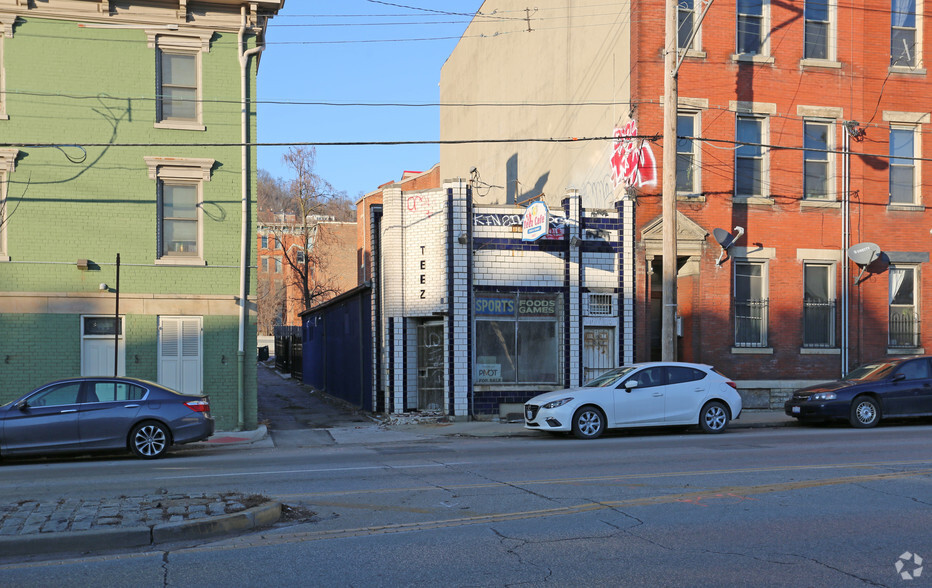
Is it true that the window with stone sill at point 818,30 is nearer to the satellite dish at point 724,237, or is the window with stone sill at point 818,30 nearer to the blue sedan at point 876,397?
the satellite dish at point 724,237

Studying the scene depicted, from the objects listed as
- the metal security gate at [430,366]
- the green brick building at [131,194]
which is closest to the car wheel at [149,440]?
the green brick building at [131,194]

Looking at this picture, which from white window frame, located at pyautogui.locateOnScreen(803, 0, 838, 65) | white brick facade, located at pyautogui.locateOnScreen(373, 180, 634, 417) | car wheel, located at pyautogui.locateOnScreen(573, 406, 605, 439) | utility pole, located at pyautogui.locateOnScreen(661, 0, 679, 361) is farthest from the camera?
white window frame, located at pyautogui.locateOnScreen(803, 0, 838, 65)

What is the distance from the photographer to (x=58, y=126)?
1848 centimetres

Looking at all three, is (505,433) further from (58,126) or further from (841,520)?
(58,126)

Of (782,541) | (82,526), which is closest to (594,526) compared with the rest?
(782,541)

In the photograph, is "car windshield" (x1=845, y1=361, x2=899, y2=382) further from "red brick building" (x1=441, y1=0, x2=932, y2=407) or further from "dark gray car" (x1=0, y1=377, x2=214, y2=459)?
"dark gray car" (x1=0, y1=377, x2=214, y2=459)

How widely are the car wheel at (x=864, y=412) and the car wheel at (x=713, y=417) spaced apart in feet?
9.81

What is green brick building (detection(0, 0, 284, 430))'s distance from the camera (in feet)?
60.0

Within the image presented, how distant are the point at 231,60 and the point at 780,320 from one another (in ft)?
50.4

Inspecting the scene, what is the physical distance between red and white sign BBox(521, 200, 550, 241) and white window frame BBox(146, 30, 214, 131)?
7.83 m

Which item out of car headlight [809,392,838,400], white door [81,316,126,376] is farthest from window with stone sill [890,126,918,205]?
white door [81,316,126,376]

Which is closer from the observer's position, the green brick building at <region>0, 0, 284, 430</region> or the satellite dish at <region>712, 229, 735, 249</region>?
the green brick building at <region>0, 0, 284, 430</region>

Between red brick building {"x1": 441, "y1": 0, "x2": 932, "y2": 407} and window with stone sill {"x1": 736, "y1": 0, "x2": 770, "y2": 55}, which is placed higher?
window with stone sill {"x1": 736, "y1": 0, "x2": 770, "y2": 55}

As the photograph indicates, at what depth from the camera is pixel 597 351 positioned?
21.6m
